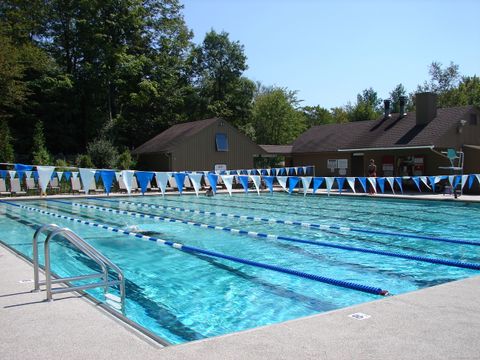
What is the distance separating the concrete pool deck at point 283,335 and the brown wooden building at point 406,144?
75.2 ft

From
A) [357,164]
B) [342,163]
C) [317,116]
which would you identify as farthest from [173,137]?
[317,116]

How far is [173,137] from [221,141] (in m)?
4.06

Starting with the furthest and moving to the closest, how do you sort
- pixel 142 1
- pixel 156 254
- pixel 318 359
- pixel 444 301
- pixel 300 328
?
pixel 142 1, pixel 156 254, pixel 444 301, pixel 300 328, pixel 318 359

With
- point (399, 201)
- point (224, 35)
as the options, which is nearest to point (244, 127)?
point (224, 35)

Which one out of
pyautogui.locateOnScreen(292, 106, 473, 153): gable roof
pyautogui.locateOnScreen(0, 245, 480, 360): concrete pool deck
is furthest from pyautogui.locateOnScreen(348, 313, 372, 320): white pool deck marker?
pyautogui.locateOnScreen(292, 106, 473, 153): gable roof

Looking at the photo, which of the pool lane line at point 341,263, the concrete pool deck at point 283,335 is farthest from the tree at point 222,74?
the concrete pool deck at point 283,335

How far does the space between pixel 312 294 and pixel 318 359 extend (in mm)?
3778

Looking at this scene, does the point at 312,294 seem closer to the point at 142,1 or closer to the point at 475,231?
the point at 475,231

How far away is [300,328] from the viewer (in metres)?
4.53

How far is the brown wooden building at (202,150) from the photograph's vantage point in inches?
1336

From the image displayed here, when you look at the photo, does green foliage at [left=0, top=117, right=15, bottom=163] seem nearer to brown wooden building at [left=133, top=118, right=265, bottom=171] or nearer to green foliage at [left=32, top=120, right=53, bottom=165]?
green foliage at [left=32, top=120, right=53, bottom=165]

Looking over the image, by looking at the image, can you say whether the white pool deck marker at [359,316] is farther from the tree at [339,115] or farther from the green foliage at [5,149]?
the tree at [339,115]

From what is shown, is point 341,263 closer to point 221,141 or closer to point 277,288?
point 277,288

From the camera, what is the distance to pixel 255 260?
9867 mm
